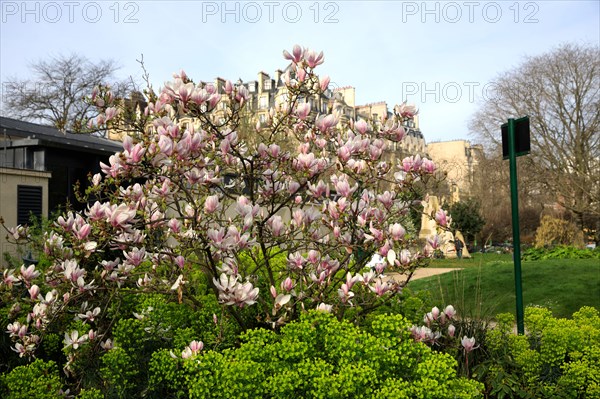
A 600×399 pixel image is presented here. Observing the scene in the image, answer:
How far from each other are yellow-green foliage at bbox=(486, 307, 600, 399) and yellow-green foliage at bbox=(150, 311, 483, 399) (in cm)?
66

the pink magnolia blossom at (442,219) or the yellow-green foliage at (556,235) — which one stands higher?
the pink magnolia blossom at (442,219)

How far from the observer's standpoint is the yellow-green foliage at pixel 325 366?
10.2 ft

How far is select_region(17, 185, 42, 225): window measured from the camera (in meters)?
16.6

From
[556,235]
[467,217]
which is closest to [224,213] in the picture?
[556,235]

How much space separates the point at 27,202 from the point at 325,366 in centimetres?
1615

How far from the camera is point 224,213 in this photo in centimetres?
405

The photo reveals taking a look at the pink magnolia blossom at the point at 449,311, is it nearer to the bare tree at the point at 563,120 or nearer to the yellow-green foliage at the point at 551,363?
the yellow-green foliage at the point at 551,363

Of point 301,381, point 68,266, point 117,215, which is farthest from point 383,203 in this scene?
point 68,266

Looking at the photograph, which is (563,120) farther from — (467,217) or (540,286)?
(540,286)

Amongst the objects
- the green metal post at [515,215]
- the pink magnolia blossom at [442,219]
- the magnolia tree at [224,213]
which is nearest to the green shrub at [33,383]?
the magnolia tree at [224,213]

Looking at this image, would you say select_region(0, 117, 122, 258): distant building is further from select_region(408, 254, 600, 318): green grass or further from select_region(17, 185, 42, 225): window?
select_region(408, 254, 600, 318): green grass

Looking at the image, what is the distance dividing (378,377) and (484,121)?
3876 cm

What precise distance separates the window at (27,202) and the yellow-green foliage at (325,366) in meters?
15.0

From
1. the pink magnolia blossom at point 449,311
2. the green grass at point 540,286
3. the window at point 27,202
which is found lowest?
the green grass at point 540,286
